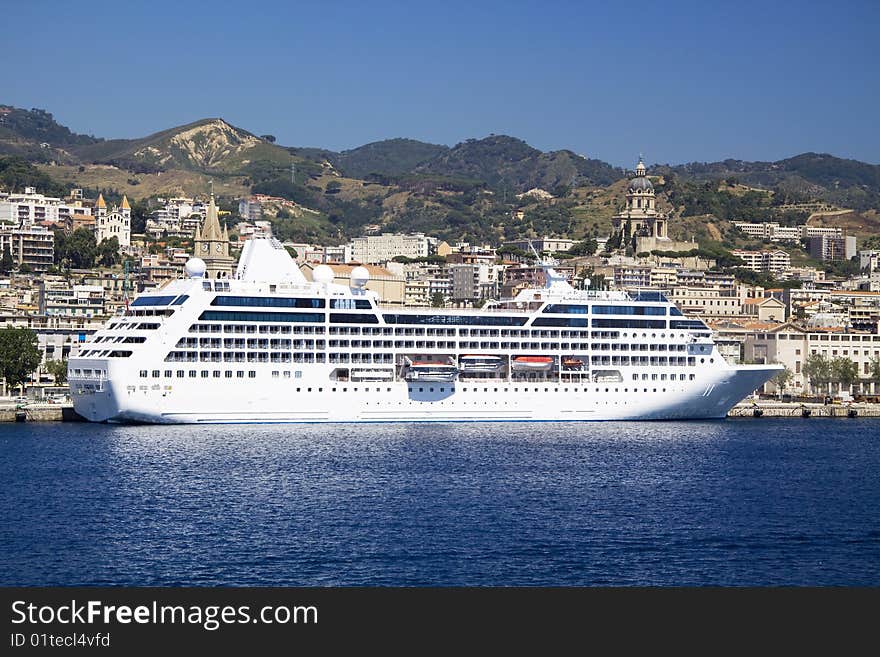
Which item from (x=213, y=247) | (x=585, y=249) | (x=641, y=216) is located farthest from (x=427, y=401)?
(x=641, y=216)

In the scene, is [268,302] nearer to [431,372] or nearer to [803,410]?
[431,372]

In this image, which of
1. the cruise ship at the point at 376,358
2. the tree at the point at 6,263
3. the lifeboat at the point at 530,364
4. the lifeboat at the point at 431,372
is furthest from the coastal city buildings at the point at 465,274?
the lifeboat at the point at 431,372

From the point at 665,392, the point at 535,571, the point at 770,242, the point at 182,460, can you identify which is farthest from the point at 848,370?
the point at 770,242

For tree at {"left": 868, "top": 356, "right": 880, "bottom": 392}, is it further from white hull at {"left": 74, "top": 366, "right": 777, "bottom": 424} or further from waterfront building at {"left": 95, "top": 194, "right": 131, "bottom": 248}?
waterfront building at {"left": 95, "top": 194, "right": 131, "bottom": 248}

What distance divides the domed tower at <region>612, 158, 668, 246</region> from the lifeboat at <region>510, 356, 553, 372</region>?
101568 mm

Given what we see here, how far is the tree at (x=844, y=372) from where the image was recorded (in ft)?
→ 294

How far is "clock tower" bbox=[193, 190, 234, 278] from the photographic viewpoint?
124 metres

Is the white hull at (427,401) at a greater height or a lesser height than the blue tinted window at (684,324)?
lesser

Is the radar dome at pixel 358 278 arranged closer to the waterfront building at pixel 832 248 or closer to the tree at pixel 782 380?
the tree at pixel 782 380

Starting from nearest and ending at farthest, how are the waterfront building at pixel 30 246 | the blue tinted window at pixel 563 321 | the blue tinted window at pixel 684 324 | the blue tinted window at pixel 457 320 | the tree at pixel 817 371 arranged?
1. the blue tinted window at pixel 457 320
2. the blue tinted window at pixel 563 321
3. the blue tinted window at pixel 684 324
4. the tree at pixel 817 371
5. the waterfront building at pixel 30 246

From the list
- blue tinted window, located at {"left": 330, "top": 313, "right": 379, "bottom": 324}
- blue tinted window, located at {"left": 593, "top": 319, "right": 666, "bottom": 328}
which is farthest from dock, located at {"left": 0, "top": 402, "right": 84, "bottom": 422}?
blue tinted window, located at {"left": 593, "top": 319, "right": 666, "bottom": 328}

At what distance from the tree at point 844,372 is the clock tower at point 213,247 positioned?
52394 mm

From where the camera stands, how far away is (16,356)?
73.6 metres

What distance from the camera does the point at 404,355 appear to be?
6291 centimetres
